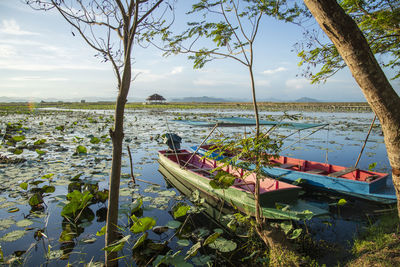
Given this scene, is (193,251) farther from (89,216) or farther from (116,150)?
(89,216)

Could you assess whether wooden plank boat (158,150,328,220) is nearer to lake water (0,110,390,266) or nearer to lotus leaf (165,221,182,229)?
lake water (0,110,390,266)

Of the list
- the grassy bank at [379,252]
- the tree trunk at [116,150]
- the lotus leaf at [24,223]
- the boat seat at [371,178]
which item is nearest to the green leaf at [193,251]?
the tree trunk at [116,150]

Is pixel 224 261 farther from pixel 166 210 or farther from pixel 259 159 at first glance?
pixel 166 210

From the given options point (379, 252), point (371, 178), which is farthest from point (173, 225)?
point (371, 178)

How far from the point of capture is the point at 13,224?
4.45 m

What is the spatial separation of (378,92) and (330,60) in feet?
18.5

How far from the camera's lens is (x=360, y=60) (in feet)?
7.55

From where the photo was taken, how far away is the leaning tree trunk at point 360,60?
7.45 feet

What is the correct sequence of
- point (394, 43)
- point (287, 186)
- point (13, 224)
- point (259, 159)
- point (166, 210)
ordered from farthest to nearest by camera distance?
point (394, 43) → point (166, 210) → point (287, 186) → point (13, 224) → point (259, 159)

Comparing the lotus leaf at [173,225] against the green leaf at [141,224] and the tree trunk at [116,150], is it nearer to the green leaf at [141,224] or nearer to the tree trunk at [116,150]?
the green leaf at [141,224]

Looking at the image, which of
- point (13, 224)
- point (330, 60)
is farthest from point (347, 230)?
point (13, 224)

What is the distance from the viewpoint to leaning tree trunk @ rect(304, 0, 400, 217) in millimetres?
2271

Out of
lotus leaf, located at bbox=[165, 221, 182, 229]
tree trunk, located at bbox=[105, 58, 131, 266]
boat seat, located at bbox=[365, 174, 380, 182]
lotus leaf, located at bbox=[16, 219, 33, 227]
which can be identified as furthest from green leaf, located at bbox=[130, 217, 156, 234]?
boat seat, located at bbox=[365, 174, 380, 182]

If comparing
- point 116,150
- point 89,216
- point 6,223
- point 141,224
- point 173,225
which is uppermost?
point 116,150
